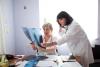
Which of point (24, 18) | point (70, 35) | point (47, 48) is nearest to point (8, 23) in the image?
point (24, 18)

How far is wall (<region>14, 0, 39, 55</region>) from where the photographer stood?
4270 millimetres

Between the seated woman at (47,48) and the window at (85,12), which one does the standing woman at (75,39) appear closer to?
the seated woman at (47,48)

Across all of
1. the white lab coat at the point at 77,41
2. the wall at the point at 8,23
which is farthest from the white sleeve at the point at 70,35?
the wall at the point at 8,23

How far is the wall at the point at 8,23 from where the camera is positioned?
371 cm

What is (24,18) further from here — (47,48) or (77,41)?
(77,41)

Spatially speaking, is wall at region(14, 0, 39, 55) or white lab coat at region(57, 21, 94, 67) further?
wall at region(14, 0, 39, 55)

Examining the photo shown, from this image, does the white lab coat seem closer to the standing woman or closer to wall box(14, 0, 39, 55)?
the standing woman

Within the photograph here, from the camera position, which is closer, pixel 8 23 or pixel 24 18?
pixel 8 23

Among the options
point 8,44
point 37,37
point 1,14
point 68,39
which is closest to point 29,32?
point 37,37

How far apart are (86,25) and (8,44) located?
1.77 metres

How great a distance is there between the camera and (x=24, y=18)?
4309 millimetres

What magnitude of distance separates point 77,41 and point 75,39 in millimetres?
45

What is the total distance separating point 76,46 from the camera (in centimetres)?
266

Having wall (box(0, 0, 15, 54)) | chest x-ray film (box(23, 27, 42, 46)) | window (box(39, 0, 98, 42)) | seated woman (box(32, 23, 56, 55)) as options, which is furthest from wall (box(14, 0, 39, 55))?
chest x-ray film (box(23, 27, 42, 46))
